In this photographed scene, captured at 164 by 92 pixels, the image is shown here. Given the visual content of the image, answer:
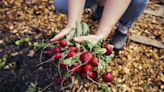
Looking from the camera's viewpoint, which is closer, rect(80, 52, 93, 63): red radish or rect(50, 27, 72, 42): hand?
rect(80, 52, 93, 63): red radish

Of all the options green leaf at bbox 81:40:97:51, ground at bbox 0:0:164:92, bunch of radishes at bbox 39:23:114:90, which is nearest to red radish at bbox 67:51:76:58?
bunch of radishes at bbox 39:23:114:90

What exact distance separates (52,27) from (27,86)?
2.53ft

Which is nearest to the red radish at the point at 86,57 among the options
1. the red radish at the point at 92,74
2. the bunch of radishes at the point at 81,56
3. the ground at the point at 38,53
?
the bunch of radishes at the point at 81,56

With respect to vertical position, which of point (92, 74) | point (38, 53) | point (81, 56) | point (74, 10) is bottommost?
point (38, 53)

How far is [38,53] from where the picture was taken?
285cm

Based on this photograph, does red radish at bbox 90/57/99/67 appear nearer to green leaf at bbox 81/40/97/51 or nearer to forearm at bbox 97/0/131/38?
green leaf at bbox 81/40/97/51

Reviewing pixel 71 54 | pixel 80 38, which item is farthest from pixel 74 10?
pixel 71 54

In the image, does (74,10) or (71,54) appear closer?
(71,54)

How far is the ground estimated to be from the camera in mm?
2658

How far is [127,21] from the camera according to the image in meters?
2.72

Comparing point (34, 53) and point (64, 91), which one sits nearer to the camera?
point (64, 91)

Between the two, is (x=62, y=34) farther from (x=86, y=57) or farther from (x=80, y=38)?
(x=86, y=57)

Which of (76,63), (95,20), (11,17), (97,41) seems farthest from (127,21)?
(11,17)

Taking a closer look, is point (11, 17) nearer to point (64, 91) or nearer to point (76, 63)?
point (64, 91)
